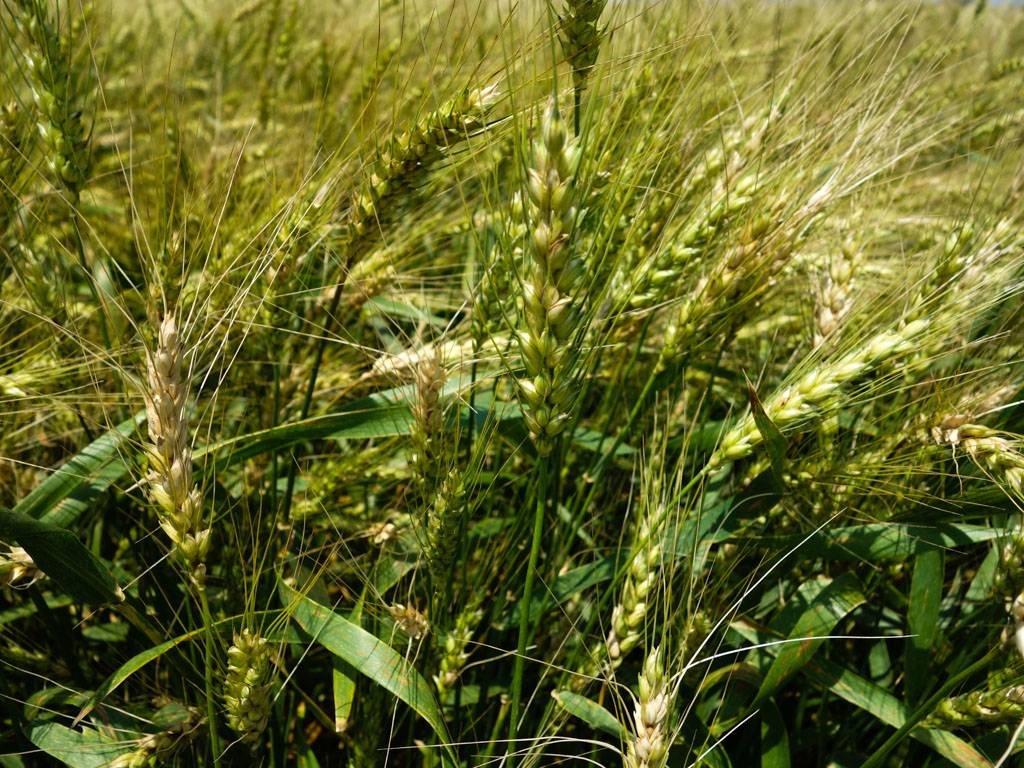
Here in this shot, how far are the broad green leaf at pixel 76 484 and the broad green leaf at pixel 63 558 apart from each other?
0.50 feet

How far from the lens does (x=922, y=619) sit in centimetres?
105

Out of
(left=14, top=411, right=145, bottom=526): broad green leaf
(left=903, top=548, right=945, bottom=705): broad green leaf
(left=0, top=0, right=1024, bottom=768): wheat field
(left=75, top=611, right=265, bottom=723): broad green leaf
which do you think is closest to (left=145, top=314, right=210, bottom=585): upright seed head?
(left=0, top=0, right=1024, bottom=768): wheat field

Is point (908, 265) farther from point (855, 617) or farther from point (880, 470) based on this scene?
point (855, 617)

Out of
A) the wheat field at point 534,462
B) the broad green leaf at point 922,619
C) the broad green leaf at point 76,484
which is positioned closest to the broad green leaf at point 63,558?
the wheat field at point 534,462

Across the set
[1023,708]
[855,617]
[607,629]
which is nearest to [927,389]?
[855,617]

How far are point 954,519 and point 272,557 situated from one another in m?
1.02

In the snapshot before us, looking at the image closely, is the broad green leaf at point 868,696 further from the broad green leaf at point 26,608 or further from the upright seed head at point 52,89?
the upright seed head at point 52,89

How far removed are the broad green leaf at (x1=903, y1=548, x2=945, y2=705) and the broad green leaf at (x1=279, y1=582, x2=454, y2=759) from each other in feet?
2.18

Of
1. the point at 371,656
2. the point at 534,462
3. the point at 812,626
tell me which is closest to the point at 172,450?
the point at 371,656

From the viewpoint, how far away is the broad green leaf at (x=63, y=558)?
2.72 feet

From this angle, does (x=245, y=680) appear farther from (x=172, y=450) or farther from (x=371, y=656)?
(x=172, y=450)

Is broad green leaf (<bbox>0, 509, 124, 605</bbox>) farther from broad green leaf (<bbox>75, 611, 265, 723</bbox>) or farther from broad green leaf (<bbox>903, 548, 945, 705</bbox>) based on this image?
broad green leaf (<bbox>903, 548, 945, 705</bbox>)

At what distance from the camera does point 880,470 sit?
1090 mm

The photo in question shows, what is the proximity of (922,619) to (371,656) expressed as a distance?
30.2 inches
